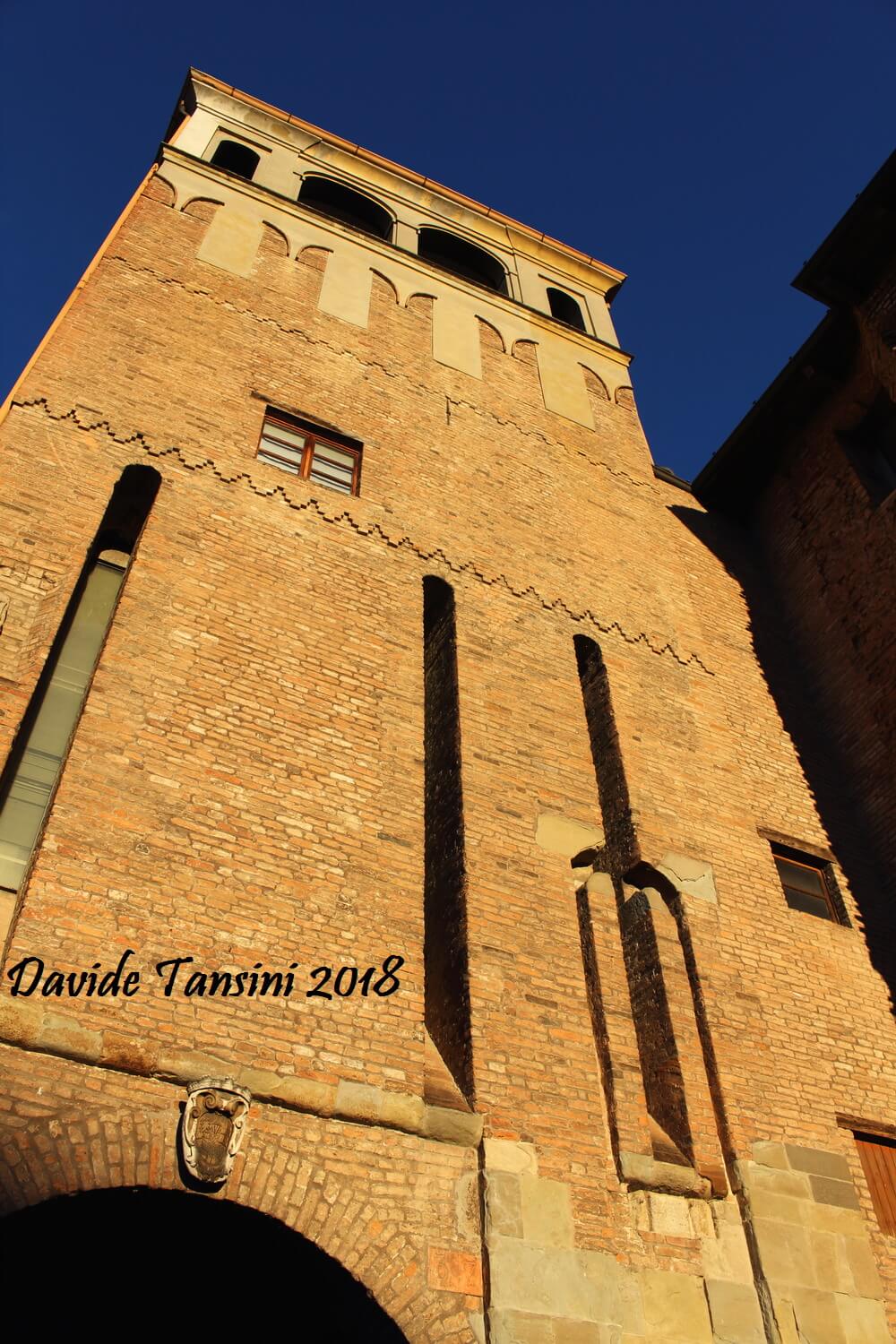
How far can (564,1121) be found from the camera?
5.75m

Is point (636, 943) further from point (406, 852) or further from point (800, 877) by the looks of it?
point (800, 877)

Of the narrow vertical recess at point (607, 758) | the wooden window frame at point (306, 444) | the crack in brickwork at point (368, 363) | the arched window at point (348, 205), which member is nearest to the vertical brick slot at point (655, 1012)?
the narrow vertical recess at point (607, 758)

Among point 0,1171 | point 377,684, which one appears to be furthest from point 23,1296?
→ point 377,684

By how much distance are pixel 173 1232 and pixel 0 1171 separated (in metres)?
1.22

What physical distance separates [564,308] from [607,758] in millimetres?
9798

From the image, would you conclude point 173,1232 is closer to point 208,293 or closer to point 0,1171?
point 0,1171

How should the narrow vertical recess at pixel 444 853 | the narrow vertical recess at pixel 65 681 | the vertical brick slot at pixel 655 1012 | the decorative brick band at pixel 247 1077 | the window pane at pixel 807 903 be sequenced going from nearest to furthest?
the decorative brick band at pixel 247 1077 → the narrow vertical recess at pixel 65 681 → the narrow vertical recess at pixel 444 853 → the vertical brick slot at pixel 655 1012 → the window pane at pixel 807 903

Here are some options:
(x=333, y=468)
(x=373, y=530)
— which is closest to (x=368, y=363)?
(x=333, y=468)

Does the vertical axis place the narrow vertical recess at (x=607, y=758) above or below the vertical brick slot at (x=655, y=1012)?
above

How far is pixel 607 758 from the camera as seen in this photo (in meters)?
8.38

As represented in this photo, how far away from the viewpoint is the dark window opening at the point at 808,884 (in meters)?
8.77

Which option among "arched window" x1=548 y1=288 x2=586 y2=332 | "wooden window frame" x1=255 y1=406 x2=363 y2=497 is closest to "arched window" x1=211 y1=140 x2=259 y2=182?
"arched window" x1=548 y1=288 x2=586 y2=332

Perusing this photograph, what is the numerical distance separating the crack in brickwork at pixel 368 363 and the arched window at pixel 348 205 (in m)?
4.65

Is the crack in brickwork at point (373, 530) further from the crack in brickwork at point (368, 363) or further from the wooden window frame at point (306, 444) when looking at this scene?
the crack in brickwork at point (368, 363)
